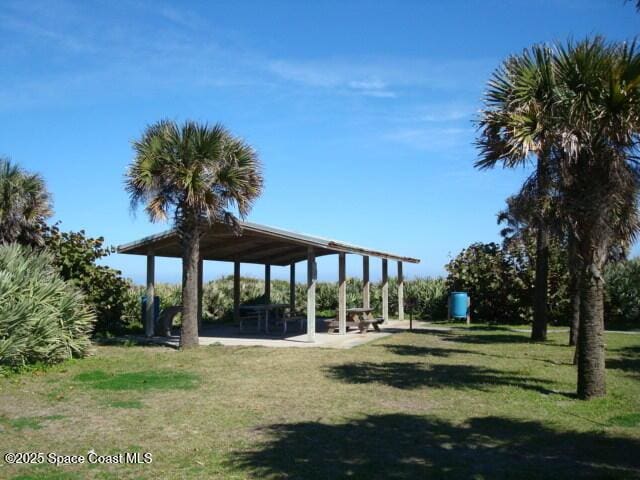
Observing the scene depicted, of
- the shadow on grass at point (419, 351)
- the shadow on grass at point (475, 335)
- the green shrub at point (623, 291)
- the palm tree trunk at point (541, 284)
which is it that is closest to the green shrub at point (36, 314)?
the shadow on grass at point (419, 351)

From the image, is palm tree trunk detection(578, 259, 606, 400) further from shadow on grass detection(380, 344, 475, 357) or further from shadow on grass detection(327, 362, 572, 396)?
shadow on grass detection(380, 344, 475, 357)

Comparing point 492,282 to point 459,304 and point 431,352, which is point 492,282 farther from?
point 431,352

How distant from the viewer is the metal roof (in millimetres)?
16766

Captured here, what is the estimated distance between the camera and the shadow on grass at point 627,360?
12172 mm

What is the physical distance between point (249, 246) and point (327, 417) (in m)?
13.2

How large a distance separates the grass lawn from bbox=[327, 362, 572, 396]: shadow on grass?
0.04 metres

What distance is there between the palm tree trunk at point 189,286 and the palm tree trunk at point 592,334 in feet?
31.1

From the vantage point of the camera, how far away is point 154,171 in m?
14.7

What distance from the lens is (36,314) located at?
485 inches

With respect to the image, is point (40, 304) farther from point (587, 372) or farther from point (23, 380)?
point (587, 372)

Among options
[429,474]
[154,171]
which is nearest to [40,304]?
[154,171]

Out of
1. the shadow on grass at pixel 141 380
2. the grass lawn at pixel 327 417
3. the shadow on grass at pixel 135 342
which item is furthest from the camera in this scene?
the shadow on grass at pixel 135 342

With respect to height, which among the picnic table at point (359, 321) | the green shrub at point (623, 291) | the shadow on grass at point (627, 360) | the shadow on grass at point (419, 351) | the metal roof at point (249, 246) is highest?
the metal roof at point (249, 246)

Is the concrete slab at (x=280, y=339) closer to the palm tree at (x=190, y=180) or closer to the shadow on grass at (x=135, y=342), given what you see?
the shadow on grass at (x=135, y=342)
